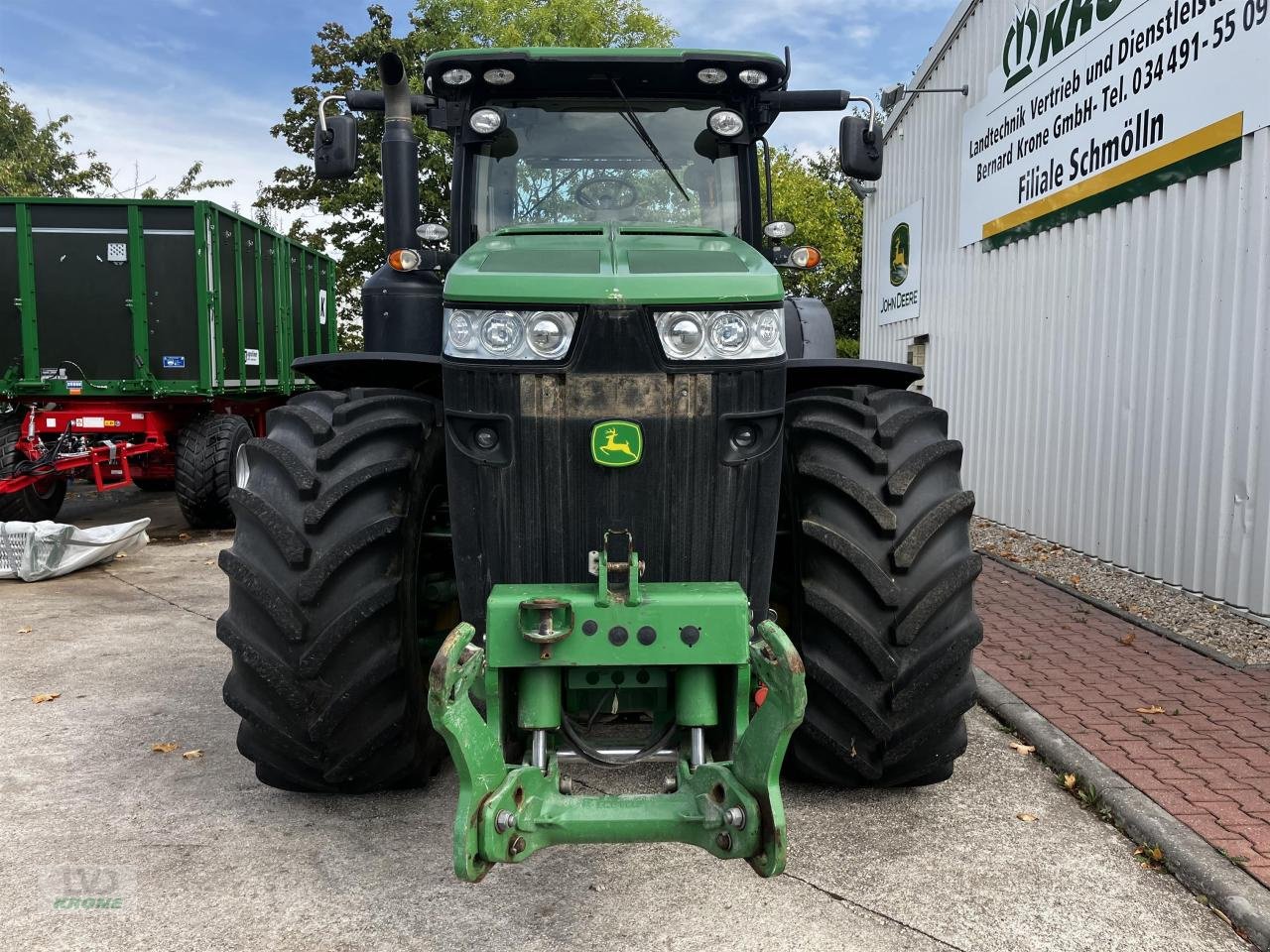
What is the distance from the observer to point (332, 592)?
10.8 ft

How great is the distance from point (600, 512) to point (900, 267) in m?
11.5

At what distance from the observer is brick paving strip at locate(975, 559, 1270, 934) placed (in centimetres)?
371

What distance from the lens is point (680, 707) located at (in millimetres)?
2805

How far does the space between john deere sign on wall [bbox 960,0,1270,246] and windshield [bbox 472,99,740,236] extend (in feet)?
11.8

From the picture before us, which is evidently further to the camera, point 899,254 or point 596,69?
point 899,254

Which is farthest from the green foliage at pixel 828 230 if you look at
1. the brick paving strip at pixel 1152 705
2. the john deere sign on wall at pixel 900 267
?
the brick paving strip at pixel 1152 705

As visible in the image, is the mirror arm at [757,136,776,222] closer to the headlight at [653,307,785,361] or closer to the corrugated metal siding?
the headlight at [653,307,785,361]

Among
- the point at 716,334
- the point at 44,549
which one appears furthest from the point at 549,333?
the point at 44,549

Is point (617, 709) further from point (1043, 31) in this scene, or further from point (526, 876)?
point (1043, 31)

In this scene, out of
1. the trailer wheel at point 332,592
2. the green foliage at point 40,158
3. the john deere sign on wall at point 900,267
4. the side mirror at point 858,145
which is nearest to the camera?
the trailer wheel at point 332,592

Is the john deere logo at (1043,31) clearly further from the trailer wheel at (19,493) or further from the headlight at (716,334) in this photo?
the trailer wheel at (19,493)

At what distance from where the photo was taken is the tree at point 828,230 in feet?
143

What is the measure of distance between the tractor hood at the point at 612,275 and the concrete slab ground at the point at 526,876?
170 centimetres

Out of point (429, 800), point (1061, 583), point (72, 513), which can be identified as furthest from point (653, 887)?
point (72, 513)
